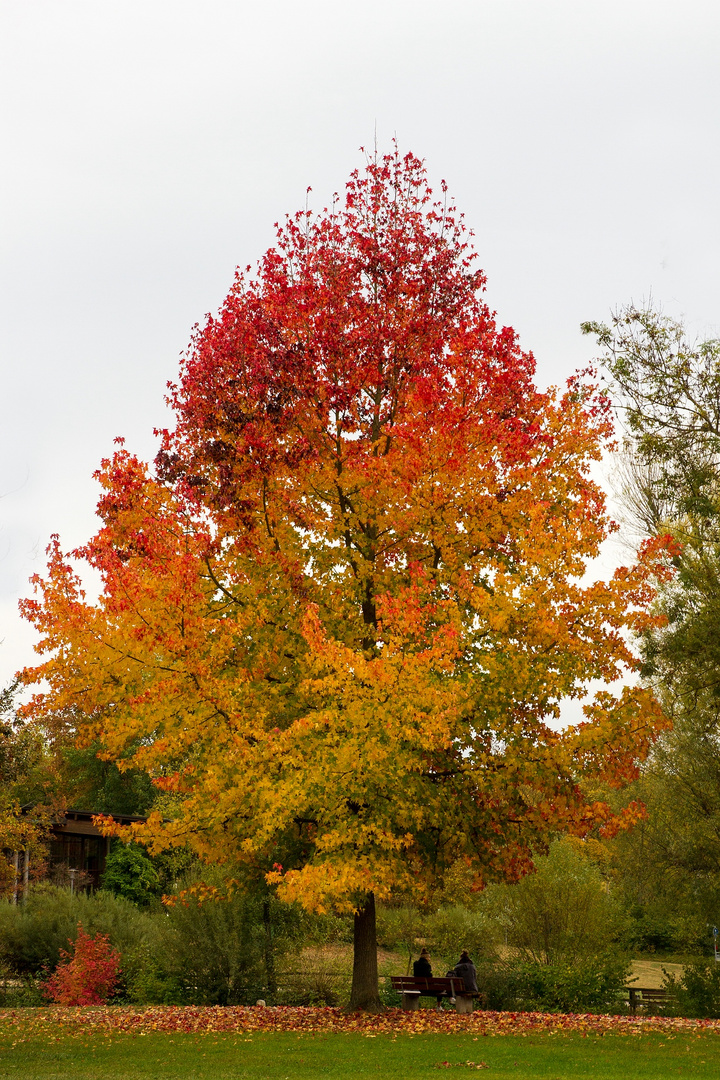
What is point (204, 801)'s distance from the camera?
13234 millimetres

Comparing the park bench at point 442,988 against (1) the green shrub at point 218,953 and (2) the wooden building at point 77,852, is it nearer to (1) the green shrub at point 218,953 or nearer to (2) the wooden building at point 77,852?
(1) the green shrub at point 218,953

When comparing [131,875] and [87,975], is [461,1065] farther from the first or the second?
[131,875]

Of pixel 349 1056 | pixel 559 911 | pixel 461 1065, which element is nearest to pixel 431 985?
pixel 349 1056

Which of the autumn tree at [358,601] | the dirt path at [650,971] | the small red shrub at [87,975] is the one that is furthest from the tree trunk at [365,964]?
the dirt path at [650,971]

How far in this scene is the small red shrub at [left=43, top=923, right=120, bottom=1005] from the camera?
723 inches

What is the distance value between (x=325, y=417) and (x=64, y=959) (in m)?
14.3

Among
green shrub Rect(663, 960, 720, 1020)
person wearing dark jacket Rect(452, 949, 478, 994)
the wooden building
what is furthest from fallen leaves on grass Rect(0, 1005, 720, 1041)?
the wooden building

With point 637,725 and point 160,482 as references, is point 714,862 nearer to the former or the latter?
point 637,725

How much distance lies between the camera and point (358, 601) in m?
14.7

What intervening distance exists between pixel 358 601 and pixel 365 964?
18.1 feet

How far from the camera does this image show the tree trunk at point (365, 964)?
1477 centimetres

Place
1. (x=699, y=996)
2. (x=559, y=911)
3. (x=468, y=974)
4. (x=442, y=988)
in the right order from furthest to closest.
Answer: (x=559, y=911), (x=699, y=996), (x=468, y=974), (x=442, y=988)

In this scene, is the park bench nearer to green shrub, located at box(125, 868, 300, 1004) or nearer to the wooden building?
green shrub, located at box(125, 868, 300, 1004)

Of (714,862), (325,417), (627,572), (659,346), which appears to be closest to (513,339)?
(659,346)
